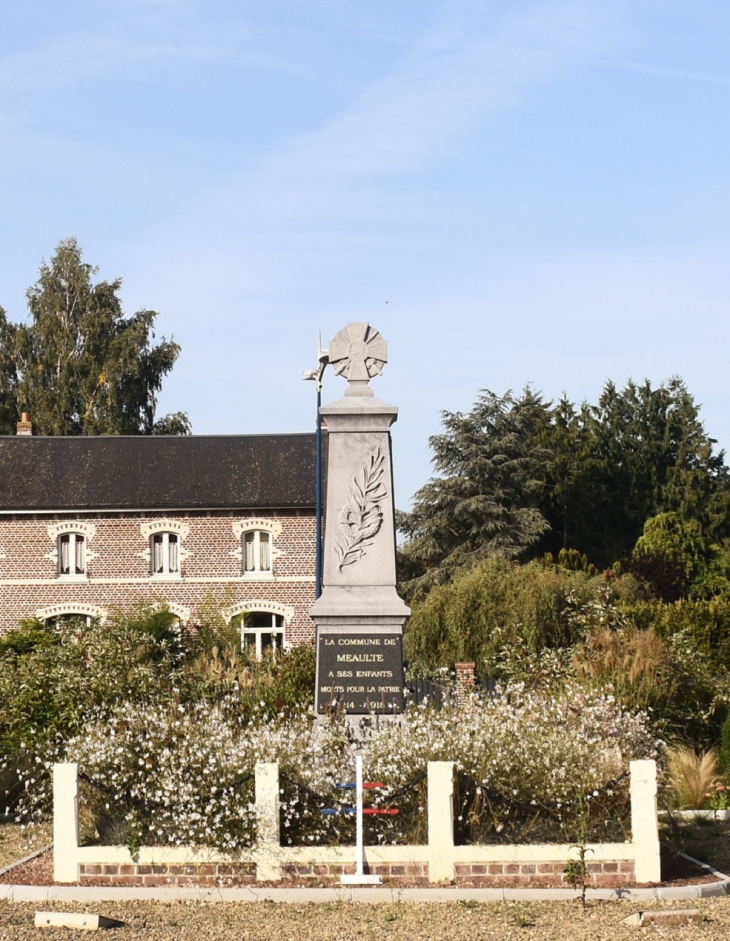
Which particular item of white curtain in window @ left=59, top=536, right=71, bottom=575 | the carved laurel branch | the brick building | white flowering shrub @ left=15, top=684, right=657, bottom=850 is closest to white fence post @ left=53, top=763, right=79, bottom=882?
white flowering shrub @ left=15, top=684, right=657, bottom=850

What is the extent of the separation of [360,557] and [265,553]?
20.1 m

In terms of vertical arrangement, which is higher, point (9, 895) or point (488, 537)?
point (488, 537)

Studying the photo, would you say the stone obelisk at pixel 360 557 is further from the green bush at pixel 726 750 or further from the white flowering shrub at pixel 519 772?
the green bush at pixel 726 750

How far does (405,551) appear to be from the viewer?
40062 millimetres

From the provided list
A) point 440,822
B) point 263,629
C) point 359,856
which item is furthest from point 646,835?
point 263,629

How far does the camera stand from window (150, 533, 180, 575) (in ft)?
104

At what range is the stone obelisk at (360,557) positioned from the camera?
11562mm

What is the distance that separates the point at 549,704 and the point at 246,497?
21561 mm

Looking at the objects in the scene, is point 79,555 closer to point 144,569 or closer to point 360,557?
point 144,569

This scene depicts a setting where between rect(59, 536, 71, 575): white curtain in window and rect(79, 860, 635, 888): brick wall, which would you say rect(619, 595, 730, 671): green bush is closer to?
rect(79, 860, 635, 888): brick wall

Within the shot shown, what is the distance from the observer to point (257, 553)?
31641 mm

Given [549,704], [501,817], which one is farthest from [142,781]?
[549,704]

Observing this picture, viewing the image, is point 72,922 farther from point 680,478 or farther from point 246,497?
point 680,478

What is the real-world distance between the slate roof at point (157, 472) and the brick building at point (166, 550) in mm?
48
